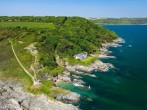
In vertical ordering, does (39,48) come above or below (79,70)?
above

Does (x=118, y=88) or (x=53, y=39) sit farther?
(x=53, y=39)

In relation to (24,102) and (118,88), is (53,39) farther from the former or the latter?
(24,102)

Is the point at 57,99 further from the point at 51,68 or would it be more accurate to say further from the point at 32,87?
the point at 51,68

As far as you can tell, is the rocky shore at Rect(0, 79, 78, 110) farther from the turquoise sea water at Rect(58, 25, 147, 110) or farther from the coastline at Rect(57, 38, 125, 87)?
the coastline at Rect(57, 38, 125, 87)

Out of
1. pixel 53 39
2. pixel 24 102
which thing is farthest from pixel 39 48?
pixel 24 102

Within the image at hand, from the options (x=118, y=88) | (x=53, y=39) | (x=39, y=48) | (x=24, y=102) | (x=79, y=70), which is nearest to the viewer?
(x=24, y=102)

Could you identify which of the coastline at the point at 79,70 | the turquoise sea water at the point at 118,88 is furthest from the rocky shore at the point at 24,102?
the coastline at the point at 79,70

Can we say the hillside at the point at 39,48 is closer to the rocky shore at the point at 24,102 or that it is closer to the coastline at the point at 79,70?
the coastline at the point at 79,70

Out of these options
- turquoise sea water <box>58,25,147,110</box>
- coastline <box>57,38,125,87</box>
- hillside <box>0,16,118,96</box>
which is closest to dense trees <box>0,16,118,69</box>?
hillside <box>0,16,118,96</box>
